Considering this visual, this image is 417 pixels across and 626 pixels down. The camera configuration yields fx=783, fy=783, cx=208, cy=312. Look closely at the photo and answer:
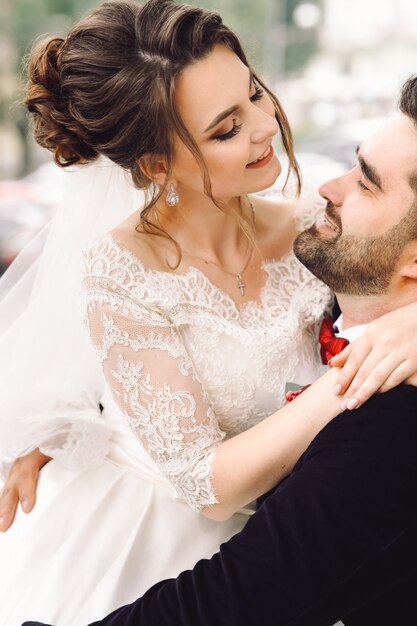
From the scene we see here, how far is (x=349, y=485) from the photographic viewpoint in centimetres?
134

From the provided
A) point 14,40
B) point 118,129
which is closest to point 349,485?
point 118,129

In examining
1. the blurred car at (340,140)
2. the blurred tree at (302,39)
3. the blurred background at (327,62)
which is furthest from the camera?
the blurred tree at (302,39)

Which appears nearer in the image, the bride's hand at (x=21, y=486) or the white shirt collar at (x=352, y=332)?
the white shirt collar at (x=352, y=332)

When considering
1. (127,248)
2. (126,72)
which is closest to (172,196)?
(127,248)

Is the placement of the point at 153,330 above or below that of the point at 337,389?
above

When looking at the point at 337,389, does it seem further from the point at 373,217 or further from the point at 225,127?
the point at 225,127

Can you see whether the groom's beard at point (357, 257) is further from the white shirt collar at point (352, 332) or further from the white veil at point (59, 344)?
the white veil at point (59, 344)

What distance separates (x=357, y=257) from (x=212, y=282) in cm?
41

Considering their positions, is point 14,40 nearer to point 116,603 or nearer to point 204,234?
point 204,234

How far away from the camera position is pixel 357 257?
1736 millimetres

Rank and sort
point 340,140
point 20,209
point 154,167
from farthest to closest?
point 340,140 → point 20,209 → point 154,167

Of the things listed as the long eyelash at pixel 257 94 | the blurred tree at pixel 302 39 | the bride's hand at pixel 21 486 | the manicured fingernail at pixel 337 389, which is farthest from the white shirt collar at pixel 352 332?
the blurred tree at pixel 302 39

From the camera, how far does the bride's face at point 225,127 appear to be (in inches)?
69.9

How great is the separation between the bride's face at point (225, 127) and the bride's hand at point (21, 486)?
0.84 m
